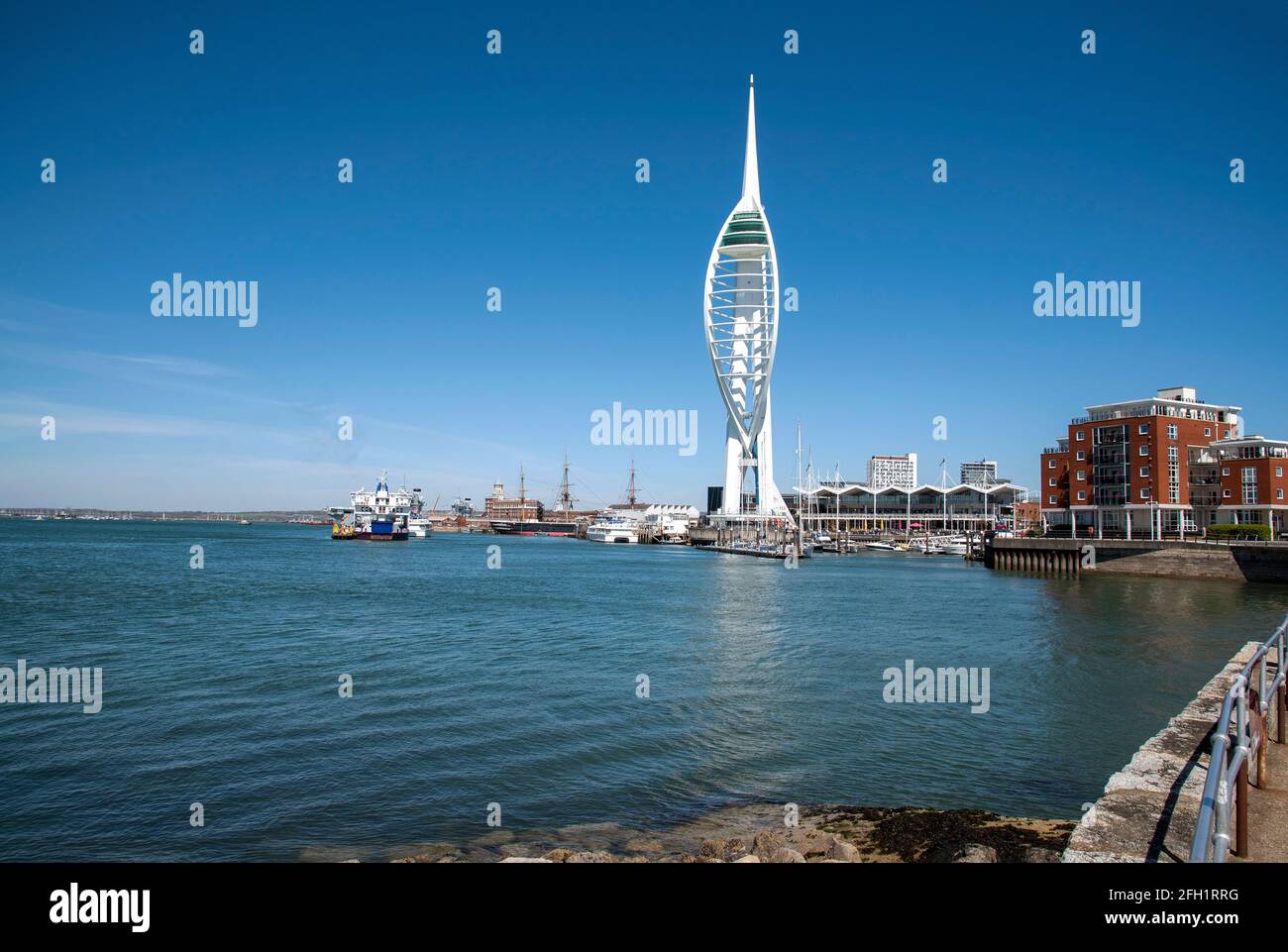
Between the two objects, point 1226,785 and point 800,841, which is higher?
point 1226,785

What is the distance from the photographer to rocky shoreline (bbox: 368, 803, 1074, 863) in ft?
26.2

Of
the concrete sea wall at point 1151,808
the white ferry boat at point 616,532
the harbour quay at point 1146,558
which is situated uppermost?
the concrete sea wall at point 1151,808

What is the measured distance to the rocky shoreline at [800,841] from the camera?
8000mm

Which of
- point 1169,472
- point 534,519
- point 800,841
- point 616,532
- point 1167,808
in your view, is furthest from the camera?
point 534,519

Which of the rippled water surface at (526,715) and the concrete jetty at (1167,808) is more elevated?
the concrete jetty at (1167,808)

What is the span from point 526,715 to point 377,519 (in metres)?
91.1

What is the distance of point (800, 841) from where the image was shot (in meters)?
8.73

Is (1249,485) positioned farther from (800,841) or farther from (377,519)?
(377,519)

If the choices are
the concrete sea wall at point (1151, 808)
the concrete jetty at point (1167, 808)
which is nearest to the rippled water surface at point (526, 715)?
the concrete sea wall at point (1151, 808)

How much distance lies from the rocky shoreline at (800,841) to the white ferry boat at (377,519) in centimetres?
9375

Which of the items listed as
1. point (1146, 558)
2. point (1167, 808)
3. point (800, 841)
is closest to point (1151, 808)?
point (1167, 808)

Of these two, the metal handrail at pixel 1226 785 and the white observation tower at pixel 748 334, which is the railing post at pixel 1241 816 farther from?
the white observation tower at pixel 748 334

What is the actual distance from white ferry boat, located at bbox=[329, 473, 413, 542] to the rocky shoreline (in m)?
93.8
